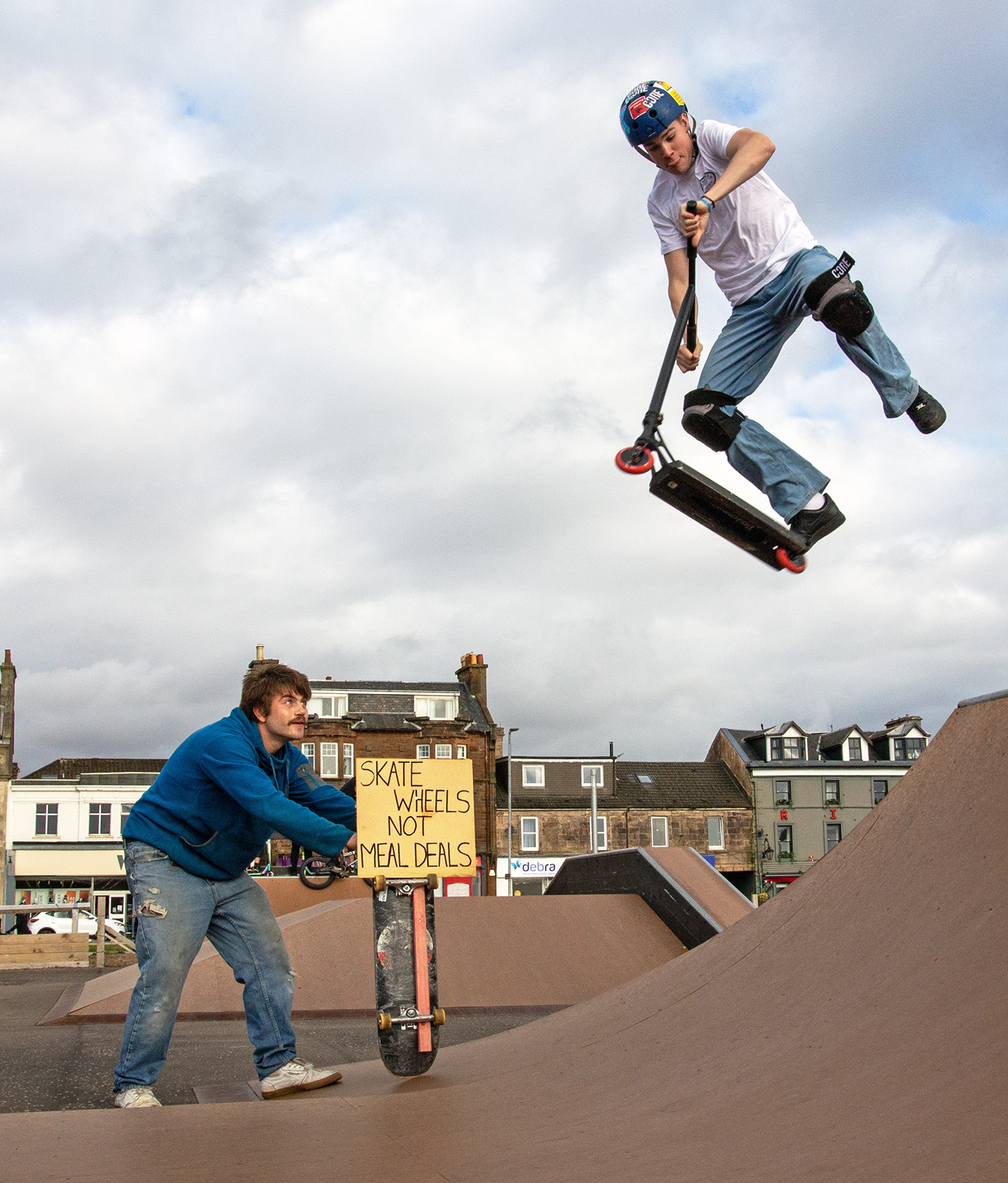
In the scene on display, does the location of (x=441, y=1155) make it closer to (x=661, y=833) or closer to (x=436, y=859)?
(x=436, y=859)

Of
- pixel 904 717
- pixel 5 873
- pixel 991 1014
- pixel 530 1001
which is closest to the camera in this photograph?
pixel 991 1014

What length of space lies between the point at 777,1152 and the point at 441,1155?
2.77 ft

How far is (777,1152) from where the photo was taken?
2332 mm

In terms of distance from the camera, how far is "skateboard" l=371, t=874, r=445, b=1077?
3.78 meters

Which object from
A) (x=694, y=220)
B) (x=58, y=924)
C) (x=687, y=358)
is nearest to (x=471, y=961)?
(x=687, y=358)

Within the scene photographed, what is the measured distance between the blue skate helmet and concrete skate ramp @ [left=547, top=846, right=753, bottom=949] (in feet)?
16.9

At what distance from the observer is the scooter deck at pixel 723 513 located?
495 centimetres

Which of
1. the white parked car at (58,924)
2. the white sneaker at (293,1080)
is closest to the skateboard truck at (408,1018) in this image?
the white sneaker at (293,1080)

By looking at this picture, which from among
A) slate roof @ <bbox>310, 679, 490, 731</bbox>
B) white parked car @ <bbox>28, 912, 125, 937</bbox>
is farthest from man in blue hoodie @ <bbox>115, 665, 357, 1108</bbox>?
slate roof @ <bbox>310, 679, 490, 731</bbox>

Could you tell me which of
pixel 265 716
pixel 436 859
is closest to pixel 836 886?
pixel 436 859

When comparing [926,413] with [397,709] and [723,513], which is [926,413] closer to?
[723,513]

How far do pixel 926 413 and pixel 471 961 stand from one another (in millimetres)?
4664

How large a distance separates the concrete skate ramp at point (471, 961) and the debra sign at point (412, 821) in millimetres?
3079

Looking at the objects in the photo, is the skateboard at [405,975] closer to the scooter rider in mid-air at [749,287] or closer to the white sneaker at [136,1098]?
the white sneaker at [136,1098]
